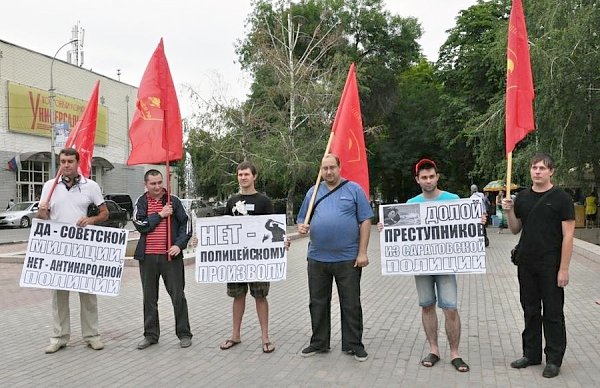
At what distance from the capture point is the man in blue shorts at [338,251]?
18.7ft

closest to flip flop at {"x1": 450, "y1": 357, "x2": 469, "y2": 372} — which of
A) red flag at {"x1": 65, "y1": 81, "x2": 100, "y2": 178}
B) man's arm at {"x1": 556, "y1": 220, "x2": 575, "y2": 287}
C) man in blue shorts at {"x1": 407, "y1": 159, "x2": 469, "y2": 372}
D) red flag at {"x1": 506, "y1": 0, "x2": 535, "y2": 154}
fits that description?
man in blue shorts at {"x1": 407, "y1": 159, "x2": 469, "y2": 372}

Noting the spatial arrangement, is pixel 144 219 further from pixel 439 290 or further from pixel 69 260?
pixel 439 290

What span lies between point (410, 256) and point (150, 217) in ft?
9.00

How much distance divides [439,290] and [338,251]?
1018 millimetres

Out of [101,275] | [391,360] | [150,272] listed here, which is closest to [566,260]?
[391,360]

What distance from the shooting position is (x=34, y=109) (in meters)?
39.2

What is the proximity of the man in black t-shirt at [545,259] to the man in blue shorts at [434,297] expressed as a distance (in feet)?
1.83

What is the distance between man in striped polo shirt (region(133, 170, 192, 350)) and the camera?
247 inches

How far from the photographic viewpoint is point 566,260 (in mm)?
5066

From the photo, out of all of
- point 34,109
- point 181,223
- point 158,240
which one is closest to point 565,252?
point 181,223

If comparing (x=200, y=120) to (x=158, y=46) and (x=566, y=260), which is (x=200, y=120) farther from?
(x=566, y=260)

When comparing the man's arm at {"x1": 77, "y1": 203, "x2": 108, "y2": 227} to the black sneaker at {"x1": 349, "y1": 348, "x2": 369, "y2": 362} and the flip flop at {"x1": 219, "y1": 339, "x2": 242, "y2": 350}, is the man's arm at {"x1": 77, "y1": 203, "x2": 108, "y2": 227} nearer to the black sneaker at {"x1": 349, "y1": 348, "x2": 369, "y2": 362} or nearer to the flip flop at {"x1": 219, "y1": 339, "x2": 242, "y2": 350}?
the flip flop at {"x1": 219, "y1": 339, "x2": 242, "y2": 350}

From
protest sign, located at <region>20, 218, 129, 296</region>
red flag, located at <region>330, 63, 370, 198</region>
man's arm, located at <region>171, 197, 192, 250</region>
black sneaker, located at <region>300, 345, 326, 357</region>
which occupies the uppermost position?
red flag, located at <region>330, 63, 370, 198</region>

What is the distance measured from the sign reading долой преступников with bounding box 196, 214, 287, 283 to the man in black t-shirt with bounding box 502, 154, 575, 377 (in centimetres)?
234
